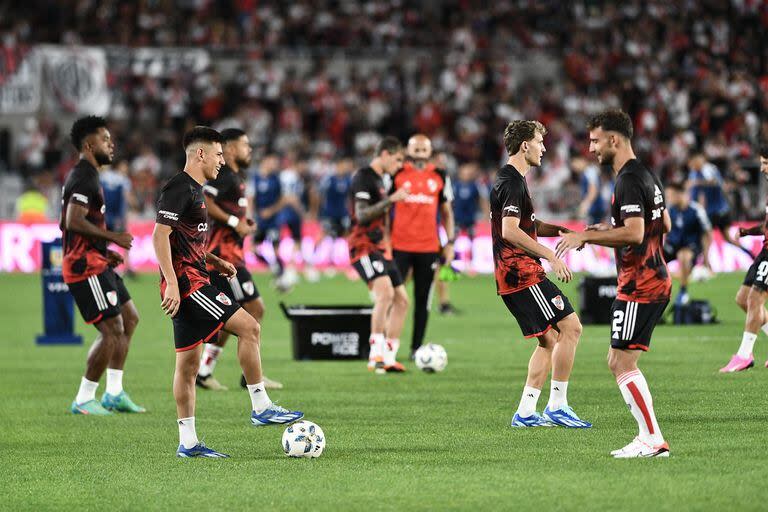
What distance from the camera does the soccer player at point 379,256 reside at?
47.9ft

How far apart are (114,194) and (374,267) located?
13465 mm

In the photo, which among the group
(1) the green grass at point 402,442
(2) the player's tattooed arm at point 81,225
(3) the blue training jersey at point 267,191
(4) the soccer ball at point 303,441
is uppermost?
(3) the blue training jersey at point 267,191

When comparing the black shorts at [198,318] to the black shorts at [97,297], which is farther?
the black shorts at [97,297]

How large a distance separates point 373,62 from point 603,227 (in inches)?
1219

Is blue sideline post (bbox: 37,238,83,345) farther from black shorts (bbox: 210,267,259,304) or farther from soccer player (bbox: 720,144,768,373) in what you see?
soccer player (bbox: 720,144,768,373)

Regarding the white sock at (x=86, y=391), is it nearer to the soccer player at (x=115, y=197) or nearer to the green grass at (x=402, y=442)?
the green grass at (x=402, y=442)

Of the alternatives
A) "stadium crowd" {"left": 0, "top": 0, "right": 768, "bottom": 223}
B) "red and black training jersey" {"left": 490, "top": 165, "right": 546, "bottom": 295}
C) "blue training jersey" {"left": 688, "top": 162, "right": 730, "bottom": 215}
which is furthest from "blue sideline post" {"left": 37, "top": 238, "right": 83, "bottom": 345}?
"stadium crowd" {"left": 0, "top": 0, "right": 768, "bottom": 223}

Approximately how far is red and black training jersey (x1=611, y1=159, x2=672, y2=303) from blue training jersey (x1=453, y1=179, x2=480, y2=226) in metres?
17.6

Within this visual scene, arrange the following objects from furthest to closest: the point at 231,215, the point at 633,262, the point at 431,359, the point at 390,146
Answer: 1. the point at 390,146
2. the point at 431,359
3. the point at 231,215
4. the point at 633,262

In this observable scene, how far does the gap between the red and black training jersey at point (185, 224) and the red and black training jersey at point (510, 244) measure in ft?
7.63

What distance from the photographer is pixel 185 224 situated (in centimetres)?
958

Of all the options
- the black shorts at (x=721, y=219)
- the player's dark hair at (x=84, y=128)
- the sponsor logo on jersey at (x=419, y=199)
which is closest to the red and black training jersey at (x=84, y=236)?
the player's dark hair at (x=84, y=128)

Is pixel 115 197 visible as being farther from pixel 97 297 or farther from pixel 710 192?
pixel 97 297

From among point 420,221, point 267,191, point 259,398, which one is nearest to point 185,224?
point 259,398
